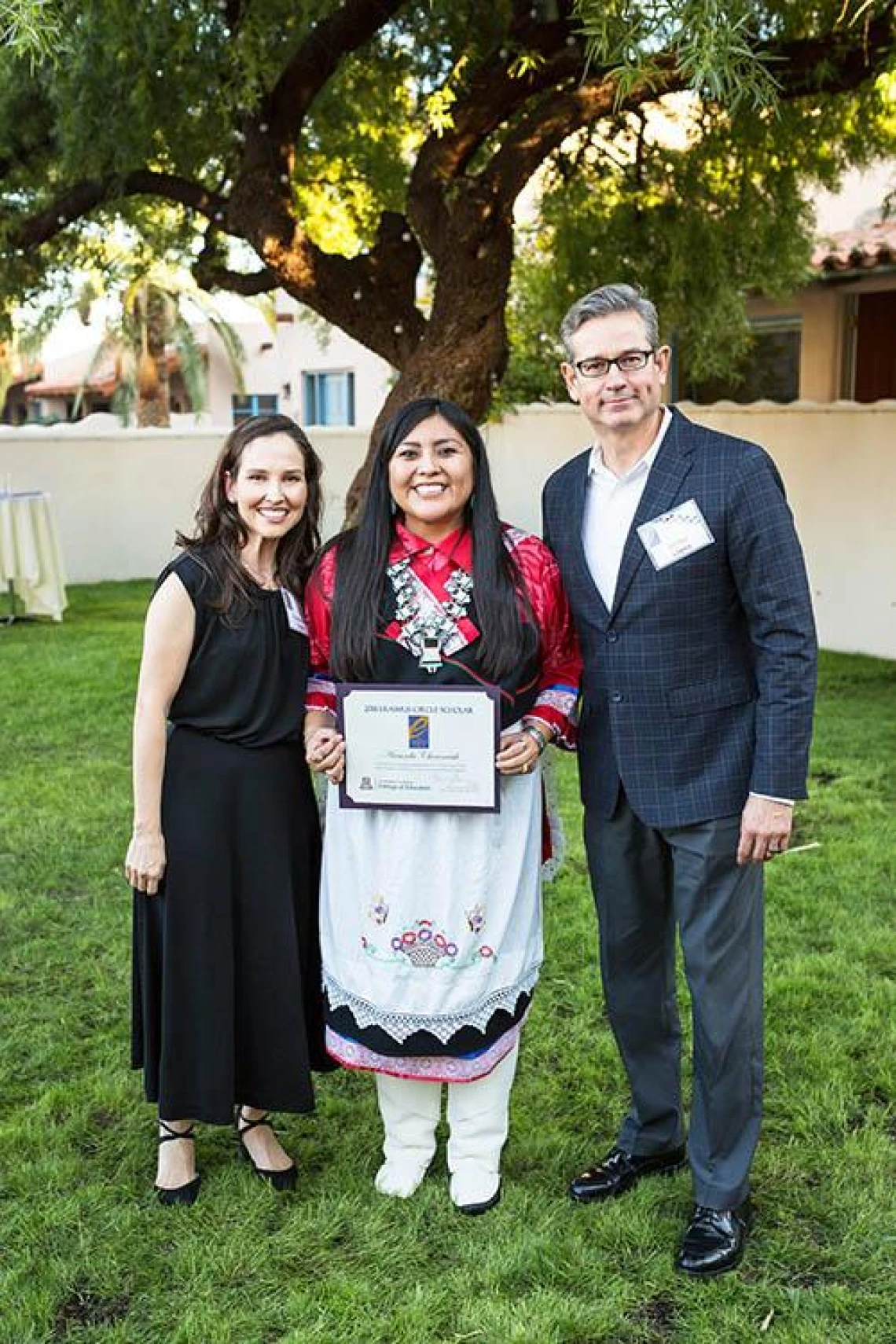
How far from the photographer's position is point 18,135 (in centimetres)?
702

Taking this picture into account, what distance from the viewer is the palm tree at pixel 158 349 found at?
23.0m

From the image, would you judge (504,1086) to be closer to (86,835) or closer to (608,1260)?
(608,1260)

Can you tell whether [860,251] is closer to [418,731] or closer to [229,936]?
[418,731]

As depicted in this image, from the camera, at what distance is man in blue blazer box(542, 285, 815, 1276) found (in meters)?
2.62

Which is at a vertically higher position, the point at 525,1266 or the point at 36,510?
the point at 36,510

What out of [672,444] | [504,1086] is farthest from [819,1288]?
[672,444]

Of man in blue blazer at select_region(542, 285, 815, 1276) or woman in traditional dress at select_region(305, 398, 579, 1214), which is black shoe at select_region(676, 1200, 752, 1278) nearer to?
man in blue blazer at select_region(542, 285, 815, 1276)

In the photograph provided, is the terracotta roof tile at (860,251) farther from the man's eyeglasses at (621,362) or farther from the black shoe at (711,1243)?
the black shoe at (711,1243)

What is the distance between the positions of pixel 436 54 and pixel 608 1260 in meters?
6.49

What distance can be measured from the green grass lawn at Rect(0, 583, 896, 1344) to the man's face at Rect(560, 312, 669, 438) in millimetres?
1761

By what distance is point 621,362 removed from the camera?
8.75 ft

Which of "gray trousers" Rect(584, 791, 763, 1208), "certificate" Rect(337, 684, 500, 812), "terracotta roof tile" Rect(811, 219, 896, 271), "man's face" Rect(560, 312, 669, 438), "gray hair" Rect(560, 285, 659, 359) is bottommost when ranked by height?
"gray trousers" Rect(584, 791, 763, 1208)

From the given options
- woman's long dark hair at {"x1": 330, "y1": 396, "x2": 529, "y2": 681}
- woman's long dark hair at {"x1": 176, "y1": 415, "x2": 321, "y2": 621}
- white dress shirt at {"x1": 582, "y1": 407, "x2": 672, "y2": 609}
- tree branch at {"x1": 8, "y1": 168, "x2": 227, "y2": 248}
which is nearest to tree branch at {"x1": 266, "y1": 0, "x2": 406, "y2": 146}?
tree branch at {"x1": 8, "y1": 168, "x2": 227, "y2": 248}

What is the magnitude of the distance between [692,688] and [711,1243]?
1.19m
